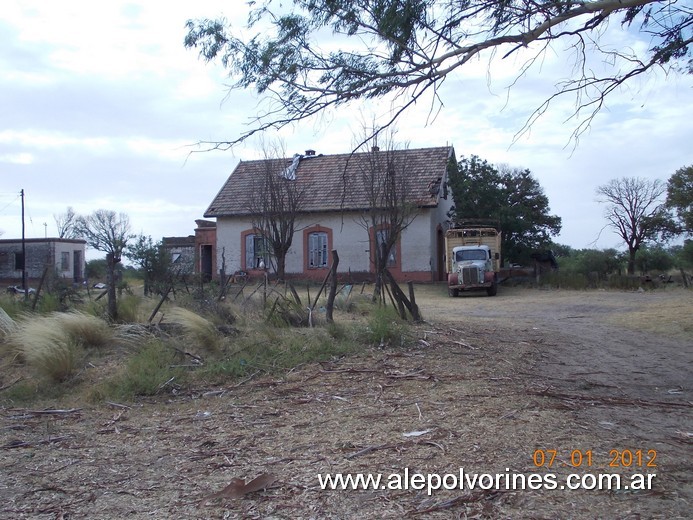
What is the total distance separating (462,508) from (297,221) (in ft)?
90.1

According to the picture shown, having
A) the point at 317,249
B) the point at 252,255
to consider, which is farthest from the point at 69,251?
the point at 317,249

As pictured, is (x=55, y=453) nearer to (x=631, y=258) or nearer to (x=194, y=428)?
(x=194, y=428)

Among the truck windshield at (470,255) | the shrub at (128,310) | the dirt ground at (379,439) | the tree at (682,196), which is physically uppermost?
the tree at (682,196)

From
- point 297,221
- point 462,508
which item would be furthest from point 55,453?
point 297,221

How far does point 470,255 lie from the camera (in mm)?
25297

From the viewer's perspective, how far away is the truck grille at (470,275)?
80.8ft

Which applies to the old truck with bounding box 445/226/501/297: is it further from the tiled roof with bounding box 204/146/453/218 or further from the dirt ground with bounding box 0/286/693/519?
the dirt ground with bounding box 0/286/693/519

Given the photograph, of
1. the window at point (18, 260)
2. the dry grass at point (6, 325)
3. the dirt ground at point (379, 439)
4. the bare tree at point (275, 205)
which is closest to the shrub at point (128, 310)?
the dry grass at point (6, 325)

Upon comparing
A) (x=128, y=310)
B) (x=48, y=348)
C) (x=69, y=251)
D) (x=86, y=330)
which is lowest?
(x=48, y=348)

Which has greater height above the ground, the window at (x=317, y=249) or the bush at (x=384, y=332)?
the window at (x=317, y=249)

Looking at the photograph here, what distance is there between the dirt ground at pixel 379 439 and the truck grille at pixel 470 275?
1549 centimetres
